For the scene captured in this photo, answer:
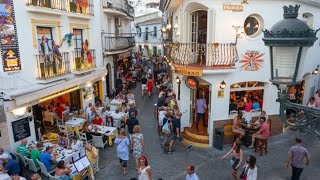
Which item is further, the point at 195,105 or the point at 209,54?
the point at 195,105

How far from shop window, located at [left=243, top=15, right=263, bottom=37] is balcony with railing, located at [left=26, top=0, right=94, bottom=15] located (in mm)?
9316

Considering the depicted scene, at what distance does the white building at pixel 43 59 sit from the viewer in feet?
35.6

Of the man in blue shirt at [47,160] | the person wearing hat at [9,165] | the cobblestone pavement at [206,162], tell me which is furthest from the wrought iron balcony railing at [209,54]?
the person wearing hat at [9,165]

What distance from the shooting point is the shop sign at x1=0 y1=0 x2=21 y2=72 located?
35.1 feet

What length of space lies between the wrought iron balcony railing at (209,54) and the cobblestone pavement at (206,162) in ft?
13.5

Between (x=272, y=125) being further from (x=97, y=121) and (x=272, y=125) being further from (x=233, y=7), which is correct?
(x=97, y=121)

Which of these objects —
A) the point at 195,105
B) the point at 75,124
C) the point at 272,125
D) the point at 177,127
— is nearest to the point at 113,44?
the point at 75,124

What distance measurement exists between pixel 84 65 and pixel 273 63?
555 inches

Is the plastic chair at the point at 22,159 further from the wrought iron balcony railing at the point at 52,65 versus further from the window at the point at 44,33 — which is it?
the window at the point at 44,33

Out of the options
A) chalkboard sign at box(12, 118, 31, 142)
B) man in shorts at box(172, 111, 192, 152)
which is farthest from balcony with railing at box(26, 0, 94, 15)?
man in shorts at box(172, 111, 192, 152)

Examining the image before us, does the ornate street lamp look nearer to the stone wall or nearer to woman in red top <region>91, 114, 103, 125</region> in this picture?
the stone wall

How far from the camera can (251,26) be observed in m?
12.9

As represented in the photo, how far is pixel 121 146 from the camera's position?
34.0 ft

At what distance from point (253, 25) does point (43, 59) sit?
1010 cm
